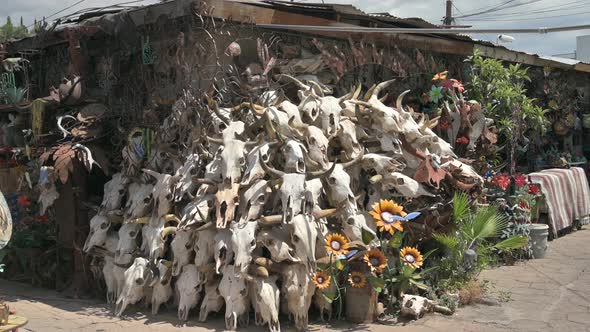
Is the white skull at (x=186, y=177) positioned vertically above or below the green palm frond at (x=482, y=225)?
above

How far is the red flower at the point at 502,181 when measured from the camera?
8.59 m

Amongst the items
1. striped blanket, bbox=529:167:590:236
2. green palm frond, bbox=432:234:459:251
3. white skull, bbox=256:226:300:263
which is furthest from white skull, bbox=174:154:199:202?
striped blanket, bbox=529:167:590:236

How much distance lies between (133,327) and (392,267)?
264cm

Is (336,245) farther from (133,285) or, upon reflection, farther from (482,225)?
(482,225)

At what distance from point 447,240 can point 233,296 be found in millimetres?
2457

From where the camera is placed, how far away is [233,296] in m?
5.66

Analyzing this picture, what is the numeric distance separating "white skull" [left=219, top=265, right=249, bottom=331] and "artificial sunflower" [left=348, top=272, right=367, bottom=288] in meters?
1.01

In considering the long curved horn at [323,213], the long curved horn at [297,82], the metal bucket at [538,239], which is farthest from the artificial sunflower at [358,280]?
the metal bucket at [538,239]

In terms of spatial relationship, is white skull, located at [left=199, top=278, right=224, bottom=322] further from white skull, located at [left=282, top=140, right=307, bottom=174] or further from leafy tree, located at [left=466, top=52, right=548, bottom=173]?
leafy tree, located at [left=466, top=52, right=548, bottom=173]

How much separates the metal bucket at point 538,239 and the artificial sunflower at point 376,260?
13.1 feet

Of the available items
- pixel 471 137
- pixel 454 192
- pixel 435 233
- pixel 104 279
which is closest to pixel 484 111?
pixel 471 137

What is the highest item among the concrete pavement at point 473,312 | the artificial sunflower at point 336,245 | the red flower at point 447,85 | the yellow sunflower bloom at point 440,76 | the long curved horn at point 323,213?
the yellow sunflower bloom at point 440,76

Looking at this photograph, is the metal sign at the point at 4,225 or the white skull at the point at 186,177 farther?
the white skull at the point at 186,177

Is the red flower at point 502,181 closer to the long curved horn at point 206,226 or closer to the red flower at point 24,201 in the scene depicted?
the long curved horn at point 206,226
